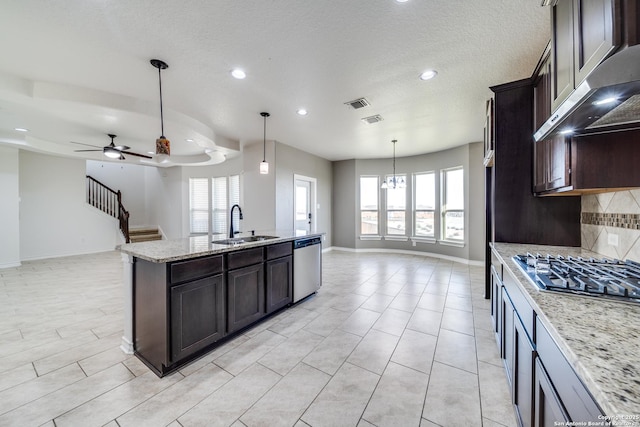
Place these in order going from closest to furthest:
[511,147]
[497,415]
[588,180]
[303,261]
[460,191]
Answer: [497,415] < [588,180] < [511,147] < [303,261] < [460,191]

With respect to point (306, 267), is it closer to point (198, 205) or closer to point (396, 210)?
point (396, 210)

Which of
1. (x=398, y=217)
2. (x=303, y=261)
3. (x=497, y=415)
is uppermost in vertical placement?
(x=398, y=217)

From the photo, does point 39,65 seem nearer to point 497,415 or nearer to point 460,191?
point 497,415

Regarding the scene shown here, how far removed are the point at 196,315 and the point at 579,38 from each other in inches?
120

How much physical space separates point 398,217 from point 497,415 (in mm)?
5926

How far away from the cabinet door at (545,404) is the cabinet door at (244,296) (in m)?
2.29

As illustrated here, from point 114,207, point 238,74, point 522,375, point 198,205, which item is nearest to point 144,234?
point 114,207

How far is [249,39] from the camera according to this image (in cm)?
228

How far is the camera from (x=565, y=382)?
822 millimetres

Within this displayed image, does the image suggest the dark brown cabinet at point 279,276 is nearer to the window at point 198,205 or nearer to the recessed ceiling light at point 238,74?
the recessed ceiling light at point 238,74

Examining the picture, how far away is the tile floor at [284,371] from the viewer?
5.35 ft

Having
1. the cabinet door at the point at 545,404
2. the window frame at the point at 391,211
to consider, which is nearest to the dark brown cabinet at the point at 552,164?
the cabinet door at the point at 545,404

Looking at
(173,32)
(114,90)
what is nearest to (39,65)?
(114,90)

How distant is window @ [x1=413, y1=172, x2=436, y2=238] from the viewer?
6727mm
